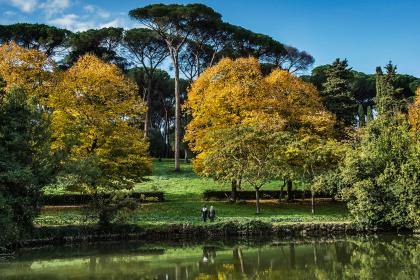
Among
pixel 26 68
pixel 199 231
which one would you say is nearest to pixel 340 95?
pixel 199 231

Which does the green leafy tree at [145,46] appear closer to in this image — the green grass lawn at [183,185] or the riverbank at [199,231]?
the green grass lawn at [183,185]

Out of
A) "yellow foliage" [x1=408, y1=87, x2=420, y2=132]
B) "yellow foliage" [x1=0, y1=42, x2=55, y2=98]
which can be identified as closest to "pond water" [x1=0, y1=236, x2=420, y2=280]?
"yellow foliage" [x1=0, y1=42, x2=55, y2=98]

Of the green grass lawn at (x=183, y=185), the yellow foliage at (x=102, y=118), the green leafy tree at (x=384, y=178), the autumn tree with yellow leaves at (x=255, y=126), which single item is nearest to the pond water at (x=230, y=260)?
the green leafy tree at (x=384, y=178)

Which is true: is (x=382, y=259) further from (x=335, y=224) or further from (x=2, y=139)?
(x=2, y=139)

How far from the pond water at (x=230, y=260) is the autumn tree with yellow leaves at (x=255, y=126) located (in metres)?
8.34

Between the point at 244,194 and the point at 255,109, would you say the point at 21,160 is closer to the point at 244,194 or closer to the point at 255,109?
the point at 255,109

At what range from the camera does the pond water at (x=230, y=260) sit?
17.7m

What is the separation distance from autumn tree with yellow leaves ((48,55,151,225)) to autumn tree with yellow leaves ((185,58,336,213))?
5383mm

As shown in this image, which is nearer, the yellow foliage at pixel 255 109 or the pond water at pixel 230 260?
the pond water at pixel 230 260

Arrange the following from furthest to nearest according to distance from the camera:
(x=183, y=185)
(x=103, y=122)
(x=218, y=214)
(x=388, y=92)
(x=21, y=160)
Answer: (x=388, y=92) → (x=183, y=185) → (x=218, y=214) → (x=103, y=122) → (x=21, y=160)

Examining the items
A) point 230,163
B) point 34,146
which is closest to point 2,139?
point 34,146

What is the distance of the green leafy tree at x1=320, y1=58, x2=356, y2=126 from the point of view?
4388 cm

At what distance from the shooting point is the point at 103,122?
31.7 meters

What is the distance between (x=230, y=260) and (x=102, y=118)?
14618mm
